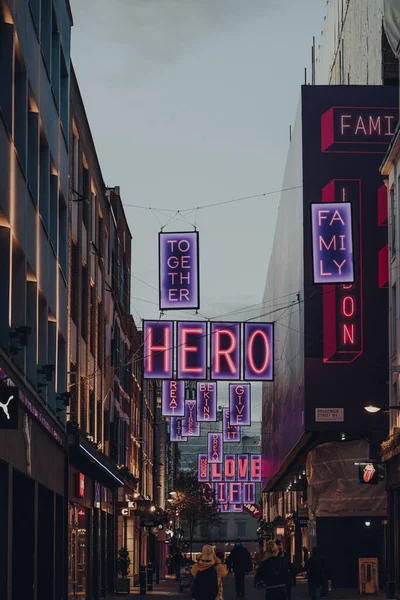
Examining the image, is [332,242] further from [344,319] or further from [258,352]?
[258,352]

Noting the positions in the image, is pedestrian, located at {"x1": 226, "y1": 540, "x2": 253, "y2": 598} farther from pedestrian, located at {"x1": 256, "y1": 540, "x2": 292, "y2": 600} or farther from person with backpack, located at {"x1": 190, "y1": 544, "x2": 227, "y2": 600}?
person with backpack, located at {"x1": 190, "y1": 544, "x2": 227, "y2": 600}

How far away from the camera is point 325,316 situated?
47.2 m

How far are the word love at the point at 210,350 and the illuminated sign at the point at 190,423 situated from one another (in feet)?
112

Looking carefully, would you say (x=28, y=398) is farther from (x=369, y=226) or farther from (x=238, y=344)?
(x=369, y=226)

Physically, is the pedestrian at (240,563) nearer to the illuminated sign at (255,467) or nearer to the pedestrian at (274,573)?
the pedestrian at (274,573)

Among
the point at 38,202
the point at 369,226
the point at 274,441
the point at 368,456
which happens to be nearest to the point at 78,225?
the point at 38,202

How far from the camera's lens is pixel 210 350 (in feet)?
145

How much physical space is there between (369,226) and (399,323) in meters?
9.34

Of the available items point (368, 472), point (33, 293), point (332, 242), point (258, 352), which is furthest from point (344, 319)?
point (33, 293)

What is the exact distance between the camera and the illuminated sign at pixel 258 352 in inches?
1715

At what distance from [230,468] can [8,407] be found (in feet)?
279

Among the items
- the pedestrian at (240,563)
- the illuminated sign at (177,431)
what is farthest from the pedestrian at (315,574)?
the illuminated sign at (177,431)

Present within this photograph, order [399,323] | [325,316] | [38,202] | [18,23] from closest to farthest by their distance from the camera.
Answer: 1. [18,23]
2. [38,202]
3. [399,323]
4. [325,316]

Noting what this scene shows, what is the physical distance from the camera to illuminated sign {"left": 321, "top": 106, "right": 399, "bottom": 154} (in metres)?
48.8
